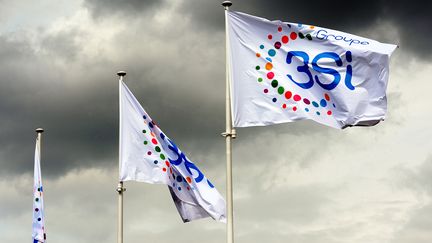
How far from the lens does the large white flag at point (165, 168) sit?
37656mm

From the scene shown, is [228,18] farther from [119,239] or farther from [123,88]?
[119,239]

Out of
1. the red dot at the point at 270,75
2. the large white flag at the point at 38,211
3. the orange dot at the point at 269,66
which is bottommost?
the large white flag at the point at 38,211

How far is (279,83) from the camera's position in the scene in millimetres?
32094

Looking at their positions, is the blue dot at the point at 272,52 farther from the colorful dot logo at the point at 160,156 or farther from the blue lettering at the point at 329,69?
the colorful dot logo at the point at 160,156

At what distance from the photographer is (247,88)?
3195cm

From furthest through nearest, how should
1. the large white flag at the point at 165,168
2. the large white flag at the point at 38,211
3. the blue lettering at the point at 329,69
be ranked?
the large white flag at the point at 38,211, the large white flag at the point at 165,168, the blue lettering at the point at 329,69

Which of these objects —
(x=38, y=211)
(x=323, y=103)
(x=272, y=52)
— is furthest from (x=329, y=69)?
(x=38, y=211)

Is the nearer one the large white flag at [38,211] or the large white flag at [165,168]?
the large white flag at [165,168]

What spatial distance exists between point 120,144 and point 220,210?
17.9 feet

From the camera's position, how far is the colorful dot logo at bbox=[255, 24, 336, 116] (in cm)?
3180

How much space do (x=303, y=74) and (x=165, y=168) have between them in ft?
27.9

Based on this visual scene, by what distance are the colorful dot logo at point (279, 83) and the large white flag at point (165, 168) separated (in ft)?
23.8

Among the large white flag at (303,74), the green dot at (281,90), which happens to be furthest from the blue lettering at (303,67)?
the green dot at (281,90)

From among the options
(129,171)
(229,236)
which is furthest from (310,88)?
(129,171)
